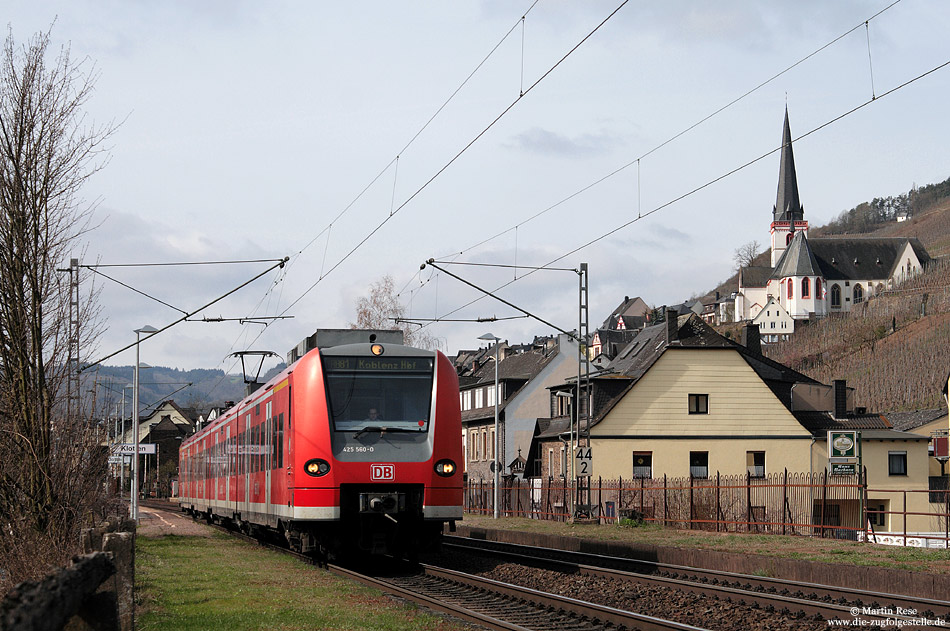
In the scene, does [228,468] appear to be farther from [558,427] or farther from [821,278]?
[821,278]

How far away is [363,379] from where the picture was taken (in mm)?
17469

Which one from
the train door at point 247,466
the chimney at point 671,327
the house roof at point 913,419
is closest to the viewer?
the train door at point 247,466

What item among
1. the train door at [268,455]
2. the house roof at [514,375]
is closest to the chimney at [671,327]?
the house roof at [514,375]

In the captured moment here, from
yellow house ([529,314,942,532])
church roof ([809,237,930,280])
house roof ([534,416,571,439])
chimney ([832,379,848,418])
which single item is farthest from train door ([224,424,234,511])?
church roof ([809,237,930,280])

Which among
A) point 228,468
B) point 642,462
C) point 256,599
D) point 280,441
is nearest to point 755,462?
point 642,462

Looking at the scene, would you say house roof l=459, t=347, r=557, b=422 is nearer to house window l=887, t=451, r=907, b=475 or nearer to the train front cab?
house window l=887, t=451, r=907, b=475

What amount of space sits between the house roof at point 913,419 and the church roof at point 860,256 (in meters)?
114

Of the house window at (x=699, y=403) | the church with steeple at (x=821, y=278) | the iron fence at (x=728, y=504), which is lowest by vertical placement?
the iron fence at (x=728, y=504)

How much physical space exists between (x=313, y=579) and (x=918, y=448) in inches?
1682

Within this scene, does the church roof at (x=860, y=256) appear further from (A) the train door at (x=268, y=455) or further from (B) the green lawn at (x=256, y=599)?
(B) the green lawn at (x=256, y=599)

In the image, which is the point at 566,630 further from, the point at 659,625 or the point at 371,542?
the point at 371,542

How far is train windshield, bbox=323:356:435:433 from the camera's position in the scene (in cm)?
1710

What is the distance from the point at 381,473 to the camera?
1677 cm

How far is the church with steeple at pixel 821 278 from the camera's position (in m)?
182
